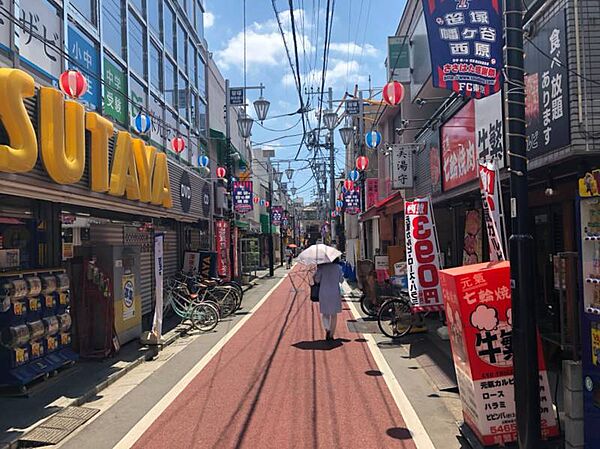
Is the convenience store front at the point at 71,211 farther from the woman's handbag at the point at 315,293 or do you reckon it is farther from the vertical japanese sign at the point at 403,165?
the vertical japanese sign at the point at 403,165

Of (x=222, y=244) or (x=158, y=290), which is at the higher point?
(x=222, y=244)

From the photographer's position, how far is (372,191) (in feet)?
89.7

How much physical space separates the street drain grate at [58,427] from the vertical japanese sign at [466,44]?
601cm

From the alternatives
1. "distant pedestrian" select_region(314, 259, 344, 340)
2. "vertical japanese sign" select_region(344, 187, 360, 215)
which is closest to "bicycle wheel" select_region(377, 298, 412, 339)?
"distant pedestrian" select_region(314, 259, 344, 340)

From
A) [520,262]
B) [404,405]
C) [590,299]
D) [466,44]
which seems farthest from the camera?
[404,405]

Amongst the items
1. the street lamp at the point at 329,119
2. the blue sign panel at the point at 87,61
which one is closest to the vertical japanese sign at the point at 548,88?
the blue sign panel at the point at 87,61

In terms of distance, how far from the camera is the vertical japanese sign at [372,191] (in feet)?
88.4

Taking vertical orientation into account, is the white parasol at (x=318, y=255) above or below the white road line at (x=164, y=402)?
above

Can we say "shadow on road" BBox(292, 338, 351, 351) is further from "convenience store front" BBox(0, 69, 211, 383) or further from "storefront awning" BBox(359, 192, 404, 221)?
"storefront awning" BBox(359, 192, 404, 221)

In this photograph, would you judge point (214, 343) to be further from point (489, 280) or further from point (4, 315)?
point (489, 280)

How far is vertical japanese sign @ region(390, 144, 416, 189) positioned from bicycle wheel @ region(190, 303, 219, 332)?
22.3 feet

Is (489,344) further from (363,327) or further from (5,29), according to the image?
(5,29)

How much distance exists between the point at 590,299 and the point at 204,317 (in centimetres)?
1026

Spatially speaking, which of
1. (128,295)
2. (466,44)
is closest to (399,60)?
(128,295)
